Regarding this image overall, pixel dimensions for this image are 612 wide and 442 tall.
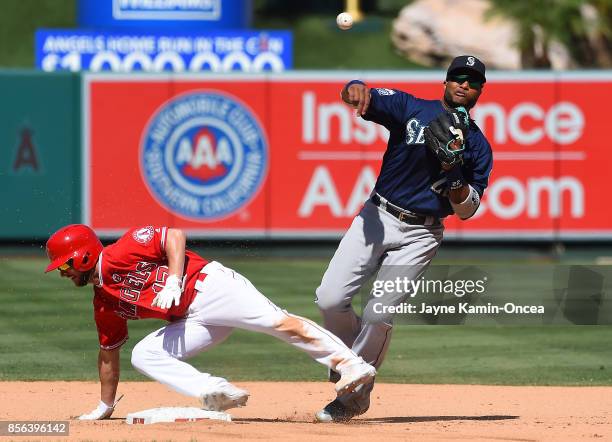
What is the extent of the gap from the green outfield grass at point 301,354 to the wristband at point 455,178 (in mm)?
2854

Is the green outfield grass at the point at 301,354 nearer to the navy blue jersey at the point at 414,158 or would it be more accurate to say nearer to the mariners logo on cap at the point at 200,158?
the navy blue jersey at the point at 414,158

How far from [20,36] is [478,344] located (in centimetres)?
1687

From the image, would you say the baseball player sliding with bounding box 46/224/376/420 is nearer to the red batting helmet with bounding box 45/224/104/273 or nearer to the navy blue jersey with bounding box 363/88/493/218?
the red batting helmet with bounding box 45/224/104/273

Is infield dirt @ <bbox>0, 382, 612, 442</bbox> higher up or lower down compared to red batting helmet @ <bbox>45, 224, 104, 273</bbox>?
lower down

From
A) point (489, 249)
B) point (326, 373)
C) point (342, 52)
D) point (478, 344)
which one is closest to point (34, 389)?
point (326, 373)

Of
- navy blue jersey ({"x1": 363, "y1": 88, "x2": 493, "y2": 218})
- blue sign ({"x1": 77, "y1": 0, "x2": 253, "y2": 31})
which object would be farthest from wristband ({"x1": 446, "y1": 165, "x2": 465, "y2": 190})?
blue sign ({"x1": 77, "y1": 0, "x2": 253, "y2": 31})

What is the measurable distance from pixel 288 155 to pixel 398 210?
1006 cm

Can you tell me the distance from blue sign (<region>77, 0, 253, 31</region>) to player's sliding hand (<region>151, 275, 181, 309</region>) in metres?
13.2

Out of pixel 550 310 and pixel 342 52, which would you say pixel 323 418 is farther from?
pixel 342 52

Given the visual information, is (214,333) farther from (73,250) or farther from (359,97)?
(359,97)

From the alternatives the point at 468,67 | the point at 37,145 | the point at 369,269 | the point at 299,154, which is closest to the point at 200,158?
the point at 299,154

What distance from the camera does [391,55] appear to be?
81.5 ft

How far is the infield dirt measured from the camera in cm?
668

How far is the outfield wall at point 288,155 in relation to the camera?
17.1 m
